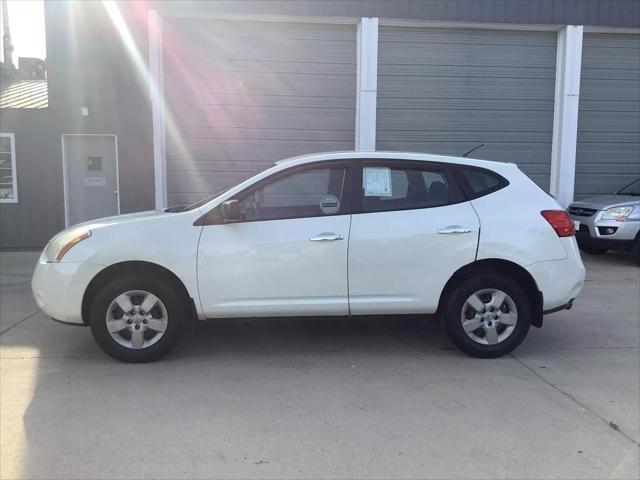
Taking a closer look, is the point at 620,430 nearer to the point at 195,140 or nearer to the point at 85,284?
the point at 85,284

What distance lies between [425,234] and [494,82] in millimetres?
8264

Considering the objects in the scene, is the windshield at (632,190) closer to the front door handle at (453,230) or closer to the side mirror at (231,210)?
the front door handle at (453,230)

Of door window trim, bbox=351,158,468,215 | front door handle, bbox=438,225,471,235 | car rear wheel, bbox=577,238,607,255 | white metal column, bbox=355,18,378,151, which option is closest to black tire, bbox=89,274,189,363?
door window trim, bbox=351,158,468,215

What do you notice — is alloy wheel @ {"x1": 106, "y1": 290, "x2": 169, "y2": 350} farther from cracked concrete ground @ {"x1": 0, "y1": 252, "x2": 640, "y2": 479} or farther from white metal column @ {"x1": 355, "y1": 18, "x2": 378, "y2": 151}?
white metal column @ {"x1": 355, "y1": 18, "x2": 378, "y2": 151}

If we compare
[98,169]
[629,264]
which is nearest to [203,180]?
[98,169]

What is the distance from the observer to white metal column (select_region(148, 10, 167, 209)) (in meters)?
10.6

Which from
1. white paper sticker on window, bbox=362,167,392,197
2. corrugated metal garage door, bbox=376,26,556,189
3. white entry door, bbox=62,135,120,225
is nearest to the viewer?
white paper sticker on window, bbox=362,167,392,197

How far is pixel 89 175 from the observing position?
1084cm

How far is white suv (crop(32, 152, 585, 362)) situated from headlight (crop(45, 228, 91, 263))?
0.01m

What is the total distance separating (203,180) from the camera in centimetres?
1120

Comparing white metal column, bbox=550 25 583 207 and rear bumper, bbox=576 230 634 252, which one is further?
white metal column, bbox=550 25 583 207

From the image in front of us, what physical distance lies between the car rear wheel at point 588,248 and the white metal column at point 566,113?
4.94 ft

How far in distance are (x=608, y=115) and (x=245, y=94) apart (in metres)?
7.89

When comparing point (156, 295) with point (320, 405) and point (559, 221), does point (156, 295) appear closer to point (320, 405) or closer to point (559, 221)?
point (320, 405)
